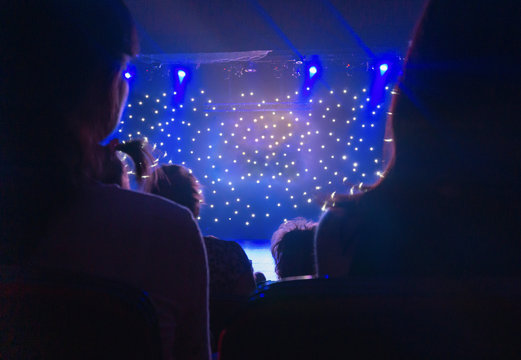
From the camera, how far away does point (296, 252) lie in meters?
1.79

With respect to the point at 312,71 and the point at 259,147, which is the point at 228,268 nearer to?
the point at 312,71

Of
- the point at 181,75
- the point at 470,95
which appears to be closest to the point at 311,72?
the point at 181,75

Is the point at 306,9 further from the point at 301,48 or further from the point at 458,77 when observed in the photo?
the point at 458,77

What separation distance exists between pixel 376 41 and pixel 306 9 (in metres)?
1.34

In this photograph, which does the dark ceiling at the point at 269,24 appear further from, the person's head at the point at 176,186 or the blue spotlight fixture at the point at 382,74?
the person's head at the point at 176,186

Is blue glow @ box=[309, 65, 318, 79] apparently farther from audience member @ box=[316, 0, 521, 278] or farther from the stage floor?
audience member @ box=[316, 0, 521, 278]

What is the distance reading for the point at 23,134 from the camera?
599 mm

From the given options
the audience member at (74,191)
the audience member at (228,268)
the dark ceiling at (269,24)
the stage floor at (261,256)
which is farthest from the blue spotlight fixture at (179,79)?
the audience member at (74,191)

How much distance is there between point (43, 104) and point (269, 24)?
132 inches

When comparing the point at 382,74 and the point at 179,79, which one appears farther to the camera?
the point at 179,79

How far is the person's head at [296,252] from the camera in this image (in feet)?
5.77

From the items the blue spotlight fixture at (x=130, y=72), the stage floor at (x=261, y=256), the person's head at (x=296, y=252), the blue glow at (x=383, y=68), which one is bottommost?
the person's head at (x=296, y=252)

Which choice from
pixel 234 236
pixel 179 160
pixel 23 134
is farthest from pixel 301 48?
pixel 23 134

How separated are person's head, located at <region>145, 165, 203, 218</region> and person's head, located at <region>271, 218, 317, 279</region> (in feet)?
2.04
